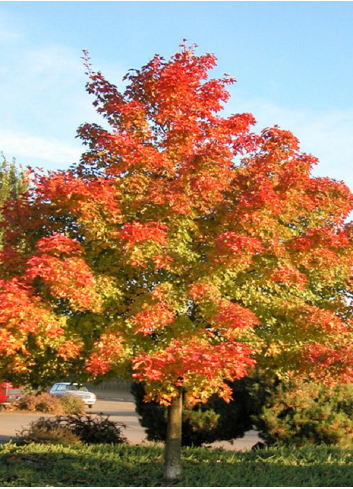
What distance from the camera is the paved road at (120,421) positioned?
18250 mm

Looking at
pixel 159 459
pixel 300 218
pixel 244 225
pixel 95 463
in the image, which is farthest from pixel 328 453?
pixel 244 225

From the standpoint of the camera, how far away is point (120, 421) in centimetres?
2561

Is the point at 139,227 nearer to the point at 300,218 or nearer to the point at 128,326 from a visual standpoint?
the point at 128,326

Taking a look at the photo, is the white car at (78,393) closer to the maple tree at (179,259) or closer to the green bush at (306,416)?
the green bush at (306,416)

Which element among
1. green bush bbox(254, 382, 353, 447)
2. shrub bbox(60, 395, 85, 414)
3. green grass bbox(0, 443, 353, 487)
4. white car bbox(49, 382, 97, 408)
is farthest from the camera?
white car bbox(49, 382, 97, 408)

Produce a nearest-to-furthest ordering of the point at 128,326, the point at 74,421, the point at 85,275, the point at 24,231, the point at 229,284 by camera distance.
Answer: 1. the point at 85,275
2. the point at 128,326
3. the point at 229,284
4. the point at 24,231
5. the point at 74,421

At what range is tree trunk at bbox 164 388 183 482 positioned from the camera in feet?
28.7

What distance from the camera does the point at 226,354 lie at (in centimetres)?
661

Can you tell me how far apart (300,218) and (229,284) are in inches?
74.6

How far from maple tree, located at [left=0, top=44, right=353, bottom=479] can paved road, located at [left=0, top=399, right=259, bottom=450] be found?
21.1 ft

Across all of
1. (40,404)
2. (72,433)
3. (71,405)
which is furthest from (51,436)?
(40,404)

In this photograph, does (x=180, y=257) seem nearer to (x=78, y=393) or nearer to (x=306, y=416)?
(x=306, y=416)

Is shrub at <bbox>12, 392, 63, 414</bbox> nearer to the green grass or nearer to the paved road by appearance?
the paved road

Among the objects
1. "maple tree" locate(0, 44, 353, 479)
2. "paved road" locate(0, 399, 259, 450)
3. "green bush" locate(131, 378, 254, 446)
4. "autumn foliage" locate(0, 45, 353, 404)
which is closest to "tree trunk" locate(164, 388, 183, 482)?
"maple tree" locate(0, 44, 353, 479)
